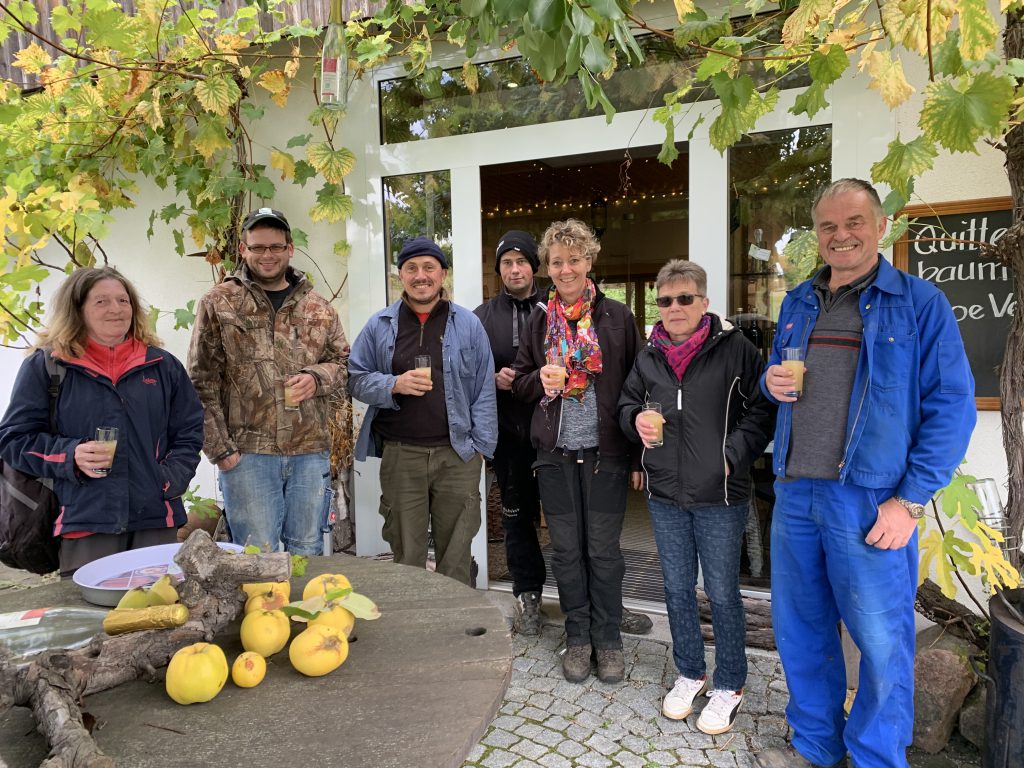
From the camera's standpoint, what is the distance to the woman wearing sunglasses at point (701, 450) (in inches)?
98.8

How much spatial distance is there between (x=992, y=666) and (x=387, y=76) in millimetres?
4164

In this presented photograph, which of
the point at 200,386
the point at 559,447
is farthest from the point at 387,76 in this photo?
the point at 559,447

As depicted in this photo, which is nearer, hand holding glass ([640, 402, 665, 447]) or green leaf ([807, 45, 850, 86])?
green leaf ([807, 45, 850, 86])

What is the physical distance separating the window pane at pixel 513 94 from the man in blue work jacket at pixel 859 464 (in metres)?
1.66

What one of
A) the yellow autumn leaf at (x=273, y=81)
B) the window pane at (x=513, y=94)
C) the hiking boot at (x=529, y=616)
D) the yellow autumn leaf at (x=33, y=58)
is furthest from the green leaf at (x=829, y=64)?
the yellow autumn leaf at (x=33, y=58)

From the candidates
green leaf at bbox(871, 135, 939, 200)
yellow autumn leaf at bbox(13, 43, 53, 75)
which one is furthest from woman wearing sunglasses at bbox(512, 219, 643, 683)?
yellow autumn leaf at bbox(13, 43, 53, 75)

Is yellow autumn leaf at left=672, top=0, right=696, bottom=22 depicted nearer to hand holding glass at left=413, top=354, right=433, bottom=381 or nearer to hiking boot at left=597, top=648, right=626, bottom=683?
→ hand holding glass at left=413, top=354, right=433, bottom=381

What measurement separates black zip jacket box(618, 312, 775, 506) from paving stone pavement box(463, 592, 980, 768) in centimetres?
88

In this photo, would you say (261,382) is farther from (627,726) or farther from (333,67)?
(627,726)

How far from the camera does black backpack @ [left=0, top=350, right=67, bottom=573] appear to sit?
7.61ft

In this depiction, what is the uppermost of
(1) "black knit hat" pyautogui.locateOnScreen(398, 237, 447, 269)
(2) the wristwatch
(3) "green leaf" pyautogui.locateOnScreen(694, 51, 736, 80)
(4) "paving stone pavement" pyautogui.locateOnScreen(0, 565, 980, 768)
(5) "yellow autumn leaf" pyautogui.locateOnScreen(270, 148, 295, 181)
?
(5) "yellow autumn leaf" pyautogui.locateOnScreen(270, 148, 295, 181)

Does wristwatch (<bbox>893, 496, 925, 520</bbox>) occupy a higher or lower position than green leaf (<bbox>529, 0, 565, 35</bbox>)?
lower

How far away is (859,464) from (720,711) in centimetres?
116

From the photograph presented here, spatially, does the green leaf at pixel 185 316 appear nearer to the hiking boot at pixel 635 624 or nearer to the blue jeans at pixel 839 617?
the hiking boot at pixel 635 624
